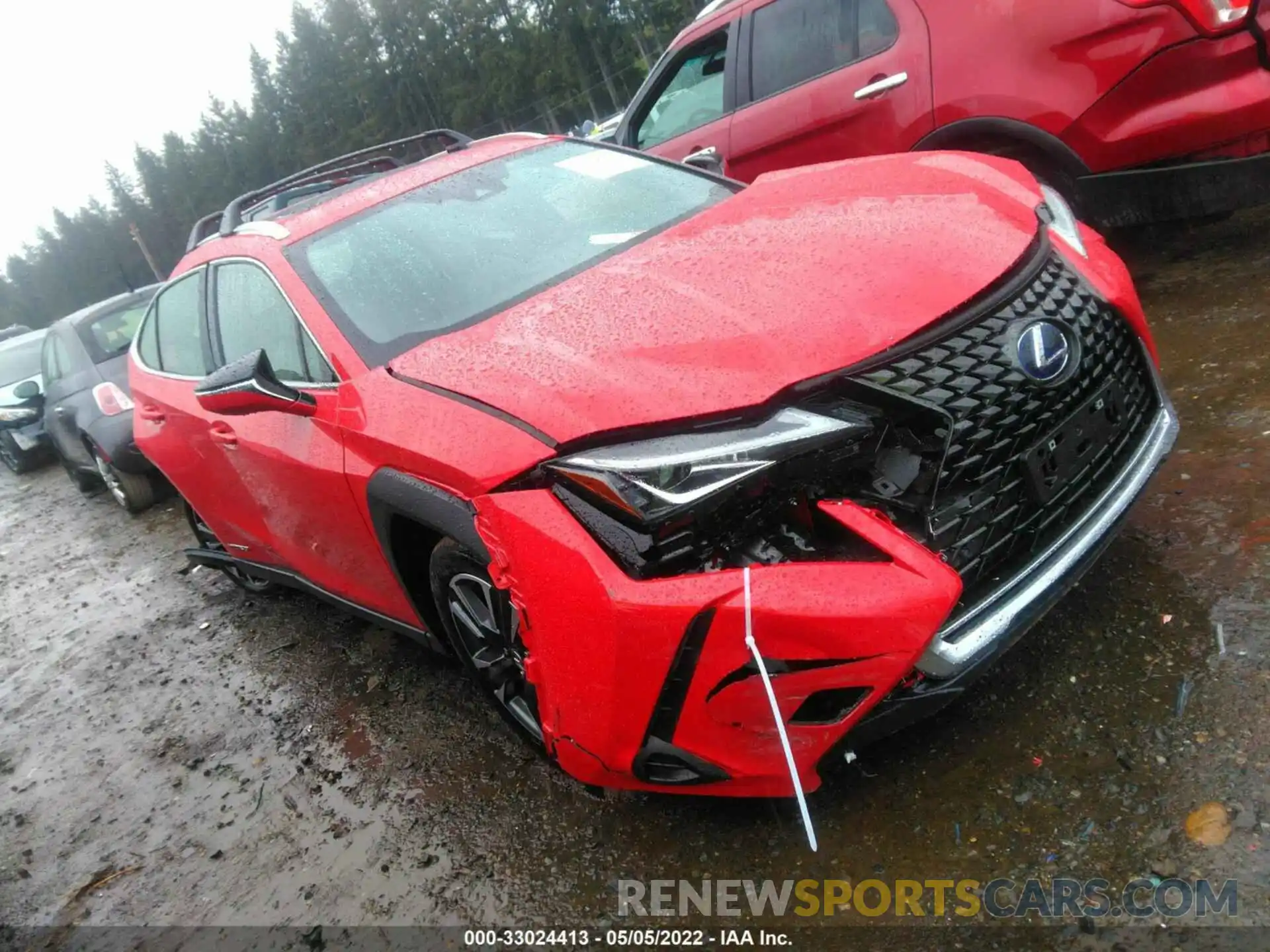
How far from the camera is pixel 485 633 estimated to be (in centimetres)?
236

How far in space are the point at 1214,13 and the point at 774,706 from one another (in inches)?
119

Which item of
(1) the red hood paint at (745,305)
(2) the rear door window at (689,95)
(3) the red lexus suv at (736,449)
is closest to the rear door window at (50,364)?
(2) the rear door window at (689,95)

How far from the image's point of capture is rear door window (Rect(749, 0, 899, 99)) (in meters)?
4.11

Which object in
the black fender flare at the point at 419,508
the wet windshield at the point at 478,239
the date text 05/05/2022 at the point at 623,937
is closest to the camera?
the date text 05/05/2022 at the point at 623,937

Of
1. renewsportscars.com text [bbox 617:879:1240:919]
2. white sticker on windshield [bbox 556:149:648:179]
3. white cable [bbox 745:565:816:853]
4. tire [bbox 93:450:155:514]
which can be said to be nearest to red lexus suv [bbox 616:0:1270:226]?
white sticker on windshield [bbox 556:149:648:179]

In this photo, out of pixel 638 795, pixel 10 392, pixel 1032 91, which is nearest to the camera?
pixel 638 795

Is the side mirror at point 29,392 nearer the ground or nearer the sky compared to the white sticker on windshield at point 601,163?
nearer the ground

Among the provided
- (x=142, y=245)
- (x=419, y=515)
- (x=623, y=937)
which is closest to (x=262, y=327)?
(x=419, y=515)

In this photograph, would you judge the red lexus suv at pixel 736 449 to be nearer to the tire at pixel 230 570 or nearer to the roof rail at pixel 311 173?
the roof rail at pixel 311 173

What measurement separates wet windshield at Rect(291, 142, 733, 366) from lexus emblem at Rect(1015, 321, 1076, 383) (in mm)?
1243

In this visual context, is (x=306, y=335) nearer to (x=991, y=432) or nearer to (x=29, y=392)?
(x=991, y=432)

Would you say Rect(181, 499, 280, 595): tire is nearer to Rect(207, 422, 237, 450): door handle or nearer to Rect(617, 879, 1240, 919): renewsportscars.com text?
Rect(207, 422, 237, 450): door handle

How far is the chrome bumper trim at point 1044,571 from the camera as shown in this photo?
1.74m

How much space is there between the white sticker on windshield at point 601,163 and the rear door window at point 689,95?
5.66 ft
